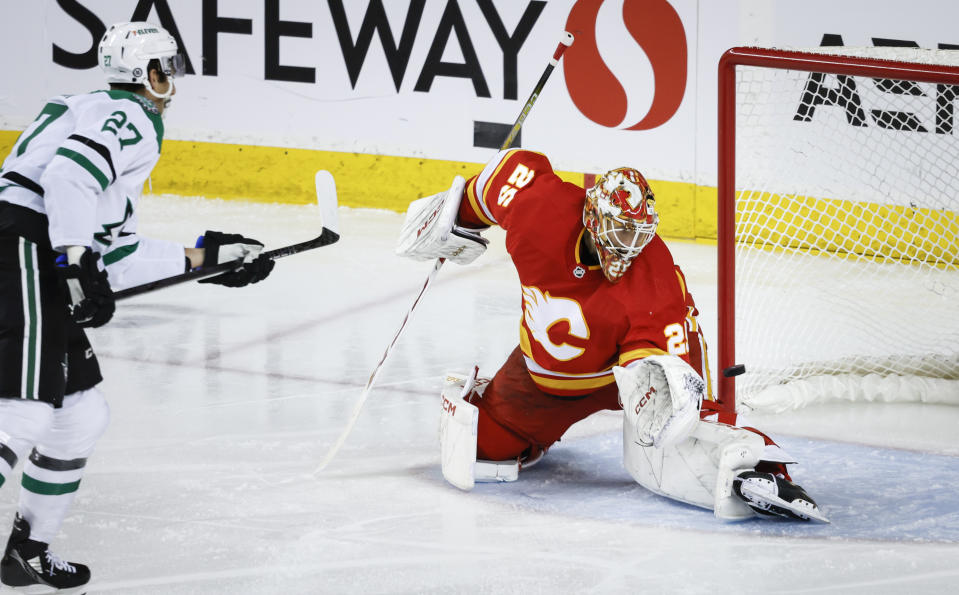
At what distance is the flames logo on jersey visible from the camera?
8.46 ft

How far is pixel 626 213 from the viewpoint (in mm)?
2424

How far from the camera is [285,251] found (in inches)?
109

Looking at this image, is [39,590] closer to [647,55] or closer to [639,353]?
[639,353]

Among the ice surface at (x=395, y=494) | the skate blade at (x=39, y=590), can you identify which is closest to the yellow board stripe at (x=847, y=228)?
the ice surface at (x=395, y=494)

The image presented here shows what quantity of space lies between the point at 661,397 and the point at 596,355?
1.10 ft

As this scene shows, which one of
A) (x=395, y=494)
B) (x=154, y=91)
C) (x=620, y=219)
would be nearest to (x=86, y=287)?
(x=154, y=91)

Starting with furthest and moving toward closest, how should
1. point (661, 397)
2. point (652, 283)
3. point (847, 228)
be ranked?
point (847, 228) < point (652, 283) < point (661, 397)

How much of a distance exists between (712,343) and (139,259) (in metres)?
2.34

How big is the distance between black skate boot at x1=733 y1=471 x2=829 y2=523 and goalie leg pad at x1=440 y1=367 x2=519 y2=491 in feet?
1.95

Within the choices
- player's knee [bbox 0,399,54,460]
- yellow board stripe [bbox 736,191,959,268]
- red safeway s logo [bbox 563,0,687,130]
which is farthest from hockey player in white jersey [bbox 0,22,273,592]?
red safeway s logo [bbox 563,0,687,130]

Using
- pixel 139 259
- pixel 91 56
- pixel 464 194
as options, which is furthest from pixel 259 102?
pixel 139 259

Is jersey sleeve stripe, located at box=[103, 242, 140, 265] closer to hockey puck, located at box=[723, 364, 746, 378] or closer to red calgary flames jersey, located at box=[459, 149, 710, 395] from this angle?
red calgary flames jersey, located at box=[459, 149, 710, 395]

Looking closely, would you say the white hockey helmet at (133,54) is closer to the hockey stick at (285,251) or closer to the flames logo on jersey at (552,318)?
the hockey stick at (285,251)

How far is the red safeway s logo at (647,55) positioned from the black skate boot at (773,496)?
351 cm
